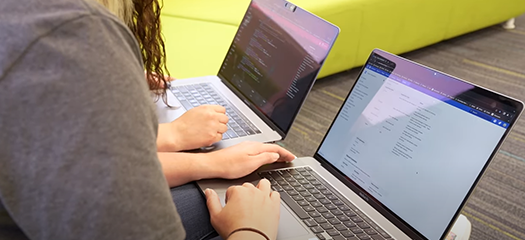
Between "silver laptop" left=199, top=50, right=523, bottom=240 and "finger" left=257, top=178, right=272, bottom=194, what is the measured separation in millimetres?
44

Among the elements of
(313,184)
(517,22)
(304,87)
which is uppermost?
(517,22)

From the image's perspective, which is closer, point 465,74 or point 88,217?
point 88,217

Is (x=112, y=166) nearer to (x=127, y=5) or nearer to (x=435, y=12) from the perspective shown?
(x=127, y=5)

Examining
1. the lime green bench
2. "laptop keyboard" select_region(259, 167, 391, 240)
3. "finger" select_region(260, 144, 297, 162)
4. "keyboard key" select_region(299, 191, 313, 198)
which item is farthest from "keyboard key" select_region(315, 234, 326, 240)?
the lime green bench

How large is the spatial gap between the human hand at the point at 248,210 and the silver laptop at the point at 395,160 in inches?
1.7

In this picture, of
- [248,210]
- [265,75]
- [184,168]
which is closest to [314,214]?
[248,210]

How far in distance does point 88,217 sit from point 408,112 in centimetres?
59

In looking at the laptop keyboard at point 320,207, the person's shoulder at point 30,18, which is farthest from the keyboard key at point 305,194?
the person's shoulder at point 30,18

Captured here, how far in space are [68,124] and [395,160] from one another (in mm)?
596

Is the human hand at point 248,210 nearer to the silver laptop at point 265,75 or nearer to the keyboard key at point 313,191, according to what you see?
the keyboard key at point 313,191

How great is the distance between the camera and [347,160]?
916 mm

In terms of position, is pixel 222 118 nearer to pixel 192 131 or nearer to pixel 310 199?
pixel 192 131

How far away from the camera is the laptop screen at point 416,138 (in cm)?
75

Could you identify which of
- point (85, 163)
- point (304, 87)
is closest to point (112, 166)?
point (85, 163)
